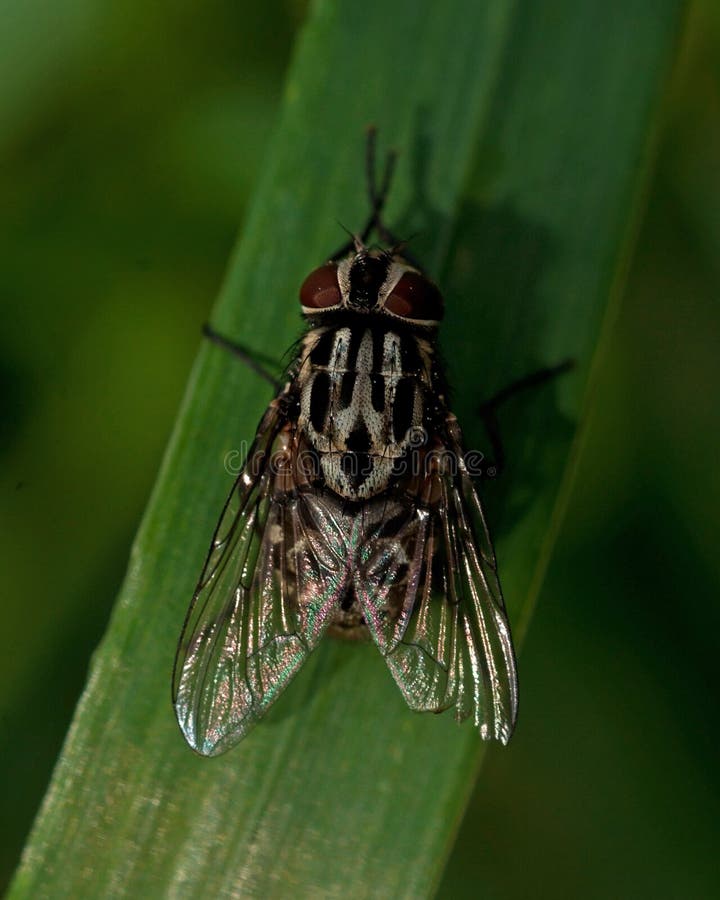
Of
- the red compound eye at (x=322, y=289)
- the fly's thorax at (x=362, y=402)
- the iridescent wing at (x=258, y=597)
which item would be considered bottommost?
the iridescent wing at (x=258, y=597)

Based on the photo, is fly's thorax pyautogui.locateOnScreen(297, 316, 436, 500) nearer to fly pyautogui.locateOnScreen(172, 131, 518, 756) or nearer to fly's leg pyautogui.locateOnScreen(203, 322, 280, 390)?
fly pyautogui.locateOnScreen(172, 131, 518, 756)

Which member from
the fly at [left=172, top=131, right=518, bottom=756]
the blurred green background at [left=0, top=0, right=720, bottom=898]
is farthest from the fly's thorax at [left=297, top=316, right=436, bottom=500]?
the blurred green background at [left=0, top=0, right=720, bottom=898]

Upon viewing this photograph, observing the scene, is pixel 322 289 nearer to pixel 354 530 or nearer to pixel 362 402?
pixel 362 402

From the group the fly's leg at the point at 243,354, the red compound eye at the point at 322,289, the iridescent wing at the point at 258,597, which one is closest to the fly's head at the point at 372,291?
the red compound eye at the point at 322,289

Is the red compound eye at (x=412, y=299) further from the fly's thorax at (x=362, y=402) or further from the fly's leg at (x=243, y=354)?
the fly's leg at (x=243, y=354)

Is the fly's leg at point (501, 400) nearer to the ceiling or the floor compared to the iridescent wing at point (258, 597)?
nearer to the ceiling

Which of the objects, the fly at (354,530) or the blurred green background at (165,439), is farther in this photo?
the blurred green background at (165,439)
